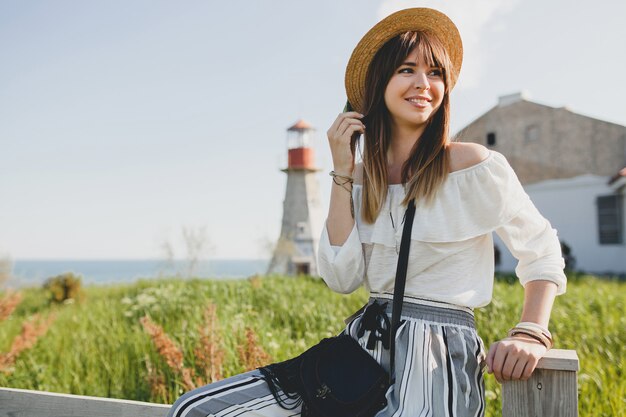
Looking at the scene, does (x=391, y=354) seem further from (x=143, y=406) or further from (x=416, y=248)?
(x=143, y=406)

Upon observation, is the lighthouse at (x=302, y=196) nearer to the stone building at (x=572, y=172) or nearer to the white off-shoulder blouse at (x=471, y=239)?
the stone building at (x=572, y=172)

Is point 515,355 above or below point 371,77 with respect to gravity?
below

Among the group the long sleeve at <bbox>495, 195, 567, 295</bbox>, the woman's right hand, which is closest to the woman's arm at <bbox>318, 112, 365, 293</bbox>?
the woman's right hand

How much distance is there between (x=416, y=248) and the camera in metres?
1.68

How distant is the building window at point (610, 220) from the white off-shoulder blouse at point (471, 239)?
14.9 m

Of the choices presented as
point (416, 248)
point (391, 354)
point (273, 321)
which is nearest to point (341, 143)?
point (416, 248)

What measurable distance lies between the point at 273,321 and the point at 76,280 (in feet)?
19.1

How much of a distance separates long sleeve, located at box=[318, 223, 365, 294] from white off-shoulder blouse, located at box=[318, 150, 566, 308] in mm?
13

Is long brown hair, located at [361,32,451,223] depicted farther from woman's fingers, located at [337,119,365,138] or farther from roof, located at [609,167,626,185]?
roof, located at [609,167,626,185]

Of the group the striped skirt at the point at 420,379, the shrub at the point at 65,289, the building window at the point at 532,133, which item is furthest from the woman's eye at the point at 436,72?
the building window at the point at 532,133

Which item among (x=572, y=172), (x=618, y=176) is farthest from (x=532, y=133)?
(x=618, y=176)

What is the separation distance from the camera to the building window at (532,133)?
17.1m

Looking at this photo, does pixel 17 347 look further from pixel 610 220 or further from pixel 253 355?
pixel 610 220

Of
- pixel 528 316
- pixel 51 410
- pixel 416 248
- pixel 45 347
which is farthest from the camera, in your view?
pixel 45 347
